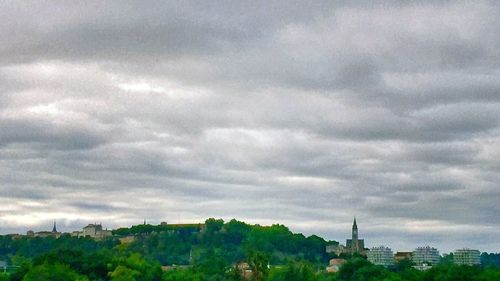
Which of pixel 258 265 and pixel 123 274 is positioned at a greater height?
pixel 258 265

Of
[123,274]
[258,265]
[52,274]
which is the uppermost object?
[258,265]

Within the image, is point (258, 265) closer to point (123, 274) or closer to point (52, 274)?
point (123, 274)

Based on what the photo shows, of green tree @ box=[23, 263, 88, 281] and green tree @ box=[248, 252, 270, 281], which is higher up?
green tree @ box=[248, 252, 270, 281]

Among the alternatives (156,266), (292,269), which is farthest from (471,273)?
(156,266)

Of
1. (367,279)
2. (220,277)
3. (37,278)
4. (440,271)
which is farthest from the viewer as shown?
(220,277)

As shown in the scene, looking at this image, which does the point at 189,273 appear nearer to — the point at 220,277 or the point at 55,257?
the point at 220,277

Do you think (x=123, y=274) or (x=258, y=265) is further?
(x=258, y=265)

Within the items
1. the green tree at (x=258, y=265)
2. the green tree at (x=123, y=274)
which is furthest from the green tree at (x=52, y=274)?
the green tree at (x=258, y=265)

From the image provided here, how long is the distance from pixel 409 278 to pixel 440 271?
6.09 m

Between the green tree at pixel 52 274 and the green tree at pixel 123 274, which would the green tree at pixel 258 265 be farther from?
the green tree at pixel 52 274

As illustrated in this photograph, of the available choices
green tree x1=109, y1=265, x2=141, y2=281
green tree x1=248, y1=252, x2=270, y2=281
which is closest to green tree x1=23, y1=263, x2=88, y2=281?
green tree x1=109, y1=265, x2=141, y2=281

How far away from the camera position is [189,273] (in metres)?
157

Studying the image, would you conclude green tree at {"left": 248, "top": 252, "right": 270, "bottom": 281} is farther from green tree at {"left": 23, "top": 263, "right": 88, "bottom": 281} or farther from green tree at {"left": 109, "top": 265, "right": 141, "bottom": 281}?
green tree at {"left": 23, "top": 263, "right": 88, "bottom": 281}

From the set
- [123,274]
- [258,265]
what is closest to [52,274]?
[123,274]
